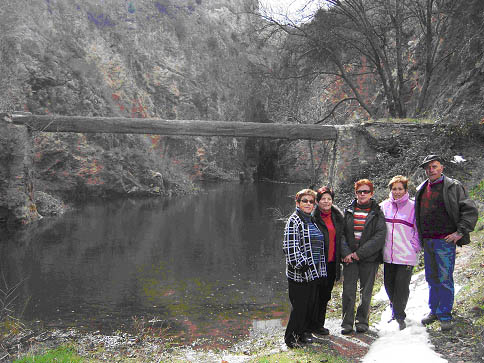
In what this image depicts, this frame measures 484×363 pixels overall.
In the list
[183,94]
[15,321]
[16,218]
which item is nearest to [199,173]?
[183,94]

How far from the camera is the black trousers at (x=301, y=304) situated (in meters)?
3.99

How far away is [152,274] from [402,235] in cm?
536

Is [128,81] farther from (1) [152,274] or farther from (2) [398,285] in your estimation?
(2) [398,285]

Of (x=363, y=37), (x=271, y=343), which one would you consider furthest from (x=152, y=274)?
(x=363, y=37)

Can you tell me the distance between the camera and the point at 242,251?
10.0m

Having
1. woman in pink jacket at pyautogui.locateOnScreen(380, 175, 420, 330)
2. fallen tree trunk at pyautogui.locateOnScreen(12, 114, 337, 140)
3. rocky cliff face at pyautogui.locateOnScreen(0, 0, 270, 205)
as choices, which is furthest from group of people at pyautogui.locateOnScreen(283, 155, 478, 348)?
rocky cliff face at pyautogui.locateOnScreen(0, 0, 270, 205)

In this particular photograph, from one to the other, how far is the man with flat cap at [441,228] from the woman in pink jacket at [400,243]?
0.11 metres

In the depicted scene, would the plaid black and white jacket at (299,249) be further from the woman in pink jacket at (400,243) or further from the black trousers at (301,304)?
the woman in pink jacket at (400,243)

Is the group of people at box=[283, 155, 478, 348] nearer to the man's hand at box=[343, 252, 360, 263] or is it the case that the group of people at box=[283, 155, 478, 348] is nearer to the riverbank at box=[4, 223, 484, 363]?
the man's hand at box=[343, 252, 360, 263]

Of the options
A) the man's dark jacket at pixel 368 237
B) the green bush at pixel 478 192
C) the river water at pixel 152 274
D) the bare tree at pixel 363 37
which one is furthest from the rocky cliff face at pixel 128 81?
the man's dark jacket at pixel 368 237

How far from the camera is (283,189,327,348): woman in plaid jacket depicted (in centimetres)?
393

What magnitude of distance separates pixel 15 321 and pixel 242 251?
546cm

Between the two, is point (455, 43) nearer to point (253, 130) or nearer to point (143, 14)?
point (253, 130)

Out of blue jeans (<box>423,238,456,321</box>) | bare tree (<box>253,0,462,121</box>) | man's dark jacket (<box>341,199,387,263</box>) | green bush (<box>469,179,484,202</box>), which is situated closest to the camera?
blue jeans (<box>423,238,456,321</box>)
